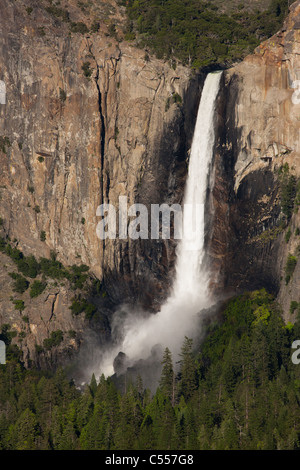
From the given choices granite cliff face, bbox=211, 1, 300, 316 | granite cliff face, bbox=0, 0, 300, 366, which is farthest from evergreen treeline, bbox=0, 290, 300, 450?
granite cliff face, bbox=0, 0, 300, 366

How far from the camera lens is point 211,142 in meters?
156

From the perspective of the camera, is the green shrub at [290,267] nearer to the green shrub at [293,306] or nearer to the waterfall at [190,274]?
the green shrub at [293,306]

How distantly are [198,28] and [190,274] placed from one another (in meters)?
32.1

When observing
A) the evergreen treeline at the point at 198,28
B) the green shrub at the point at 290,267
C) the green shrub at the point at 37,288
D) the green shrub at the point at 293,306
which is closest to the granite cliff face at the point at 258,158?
the green shrub at the point at 290,267

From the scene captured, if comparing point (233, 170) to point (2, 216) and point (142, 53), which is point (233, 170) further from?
point (2, 216)

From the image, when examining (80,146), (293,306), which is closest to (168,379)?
(293,306)

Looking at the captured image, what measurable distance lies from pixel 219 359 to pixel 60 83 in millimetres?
42960

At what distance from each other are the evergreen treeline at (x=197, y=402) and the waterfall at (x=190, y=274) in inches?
286

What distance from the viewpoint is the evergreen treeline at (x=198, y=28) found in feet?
533

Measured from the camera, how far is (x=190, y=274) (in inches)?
6309

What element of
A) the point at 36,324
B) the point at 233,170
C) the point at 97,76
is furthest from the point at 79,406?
the point at 97,76
